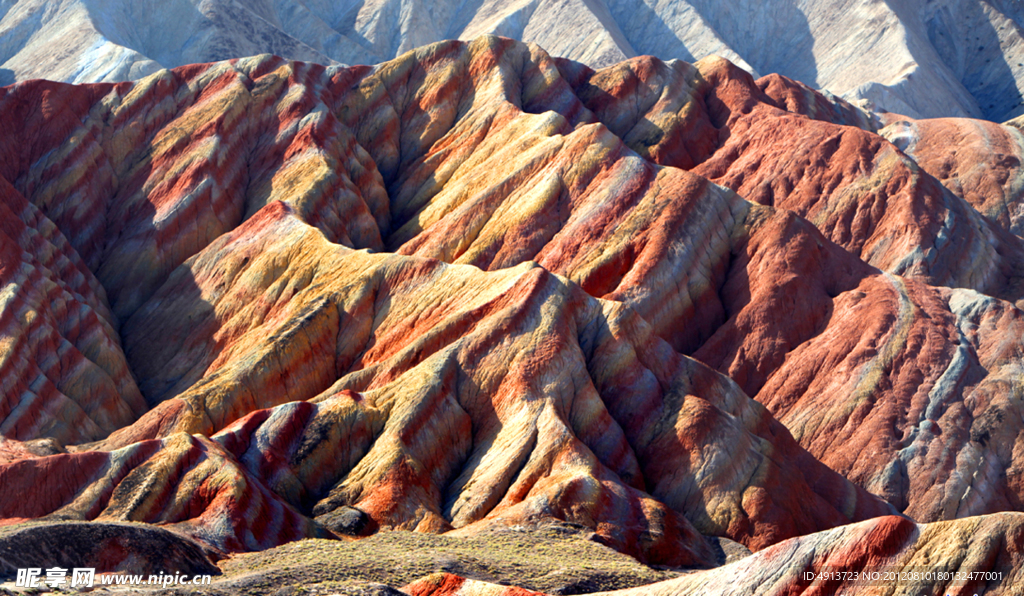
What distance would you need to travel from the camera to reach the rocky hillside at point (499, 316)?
149 ft

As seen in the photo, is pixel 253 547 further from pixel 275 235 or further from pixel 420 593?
pixel 275 235

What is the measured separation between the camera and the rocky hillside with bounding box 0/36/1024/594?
4534 centimetres

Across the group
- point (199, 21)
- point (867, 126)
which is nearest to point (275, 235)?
point (867, 126)

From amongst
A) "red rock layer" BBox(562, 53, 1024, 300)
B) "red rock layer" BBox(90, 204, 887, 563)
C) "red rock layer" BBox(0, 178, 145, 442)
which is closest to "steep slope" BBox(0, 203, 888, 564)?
"red rock layer" BBox(90, 204, 887, 563)

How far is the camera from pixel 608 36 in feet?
572

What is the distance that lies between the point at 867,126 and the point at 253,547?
293 ft

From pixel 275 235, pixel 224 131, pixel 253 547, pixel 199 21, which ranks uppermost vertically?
pixel 199 21

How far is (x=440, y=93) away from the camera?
3356 inches

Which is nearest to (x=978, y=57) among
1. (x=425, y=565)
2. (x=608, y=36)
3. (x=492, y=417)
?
(x=608, y=36)

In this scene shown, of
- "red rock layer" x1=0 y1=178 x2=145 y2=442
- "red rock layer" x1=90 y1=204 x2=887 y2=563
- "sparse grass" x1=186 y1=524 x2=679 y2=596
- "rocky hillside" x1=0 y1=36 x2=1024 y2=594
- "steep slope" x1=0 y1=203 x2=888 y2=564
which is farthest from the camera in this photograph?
"red rock layer" x1=0 y1=178 x2=145 y2=442

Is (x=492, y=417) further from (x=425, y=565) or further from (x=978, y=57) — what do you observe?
(x=978, y=57)

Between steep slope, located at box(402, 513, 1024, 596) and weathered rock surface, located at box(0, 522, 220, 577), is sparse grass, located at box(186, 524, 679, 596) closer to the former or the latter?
weathered rock surface, located at box(0, 522, 220, 577)

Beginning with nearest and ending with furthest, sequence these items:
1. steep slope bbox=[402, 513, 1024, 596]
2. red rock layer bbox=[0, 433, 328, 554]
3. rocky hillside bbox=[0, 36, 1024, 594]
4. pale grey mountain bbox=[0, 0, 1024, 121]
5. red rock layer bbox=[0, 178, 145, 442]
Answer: steep slope bbox=[402, 513, 1024, 596] → red rock layer bbox=[0, 433, 328, 554] → rocky hillside bbox=[0, 36, 1024, 594] → red rock layer bbox=[0, 178, 145, 442] → pale grey mountain bbox=[0, 0, 1024, 121]

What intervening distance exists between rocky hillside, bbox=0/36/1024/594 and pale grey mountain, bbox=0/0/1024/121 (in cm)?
6368
